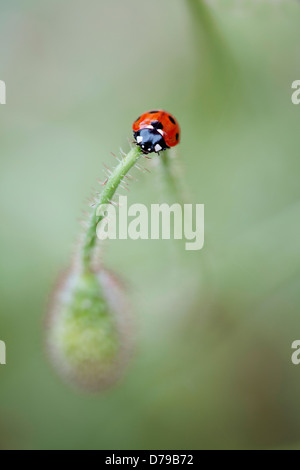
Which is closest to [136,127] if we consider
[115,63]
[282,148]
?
[282,148]

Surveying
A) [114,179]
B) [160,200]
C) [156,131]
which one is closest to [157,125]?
[156,131]

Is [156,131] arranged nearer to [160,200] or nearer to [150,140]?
[150,140]

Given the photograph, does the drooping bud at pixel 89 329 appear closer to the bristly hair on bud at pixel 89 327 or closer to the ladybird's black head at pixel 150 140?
the bristly hair on bud at pixel 89 327

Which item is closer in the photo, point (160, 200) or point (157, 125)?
point (157, 125)

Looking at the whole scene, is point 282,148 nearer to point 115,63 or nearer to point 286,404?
point 115,63

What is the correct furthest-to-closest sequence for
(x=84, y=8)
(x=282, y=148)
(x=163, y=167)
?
(x=84, y=8) → (x=282, y=148) → (x=163, y=167)

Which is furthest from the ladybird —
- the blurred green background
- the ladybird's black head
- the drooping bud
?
the blurred green background
